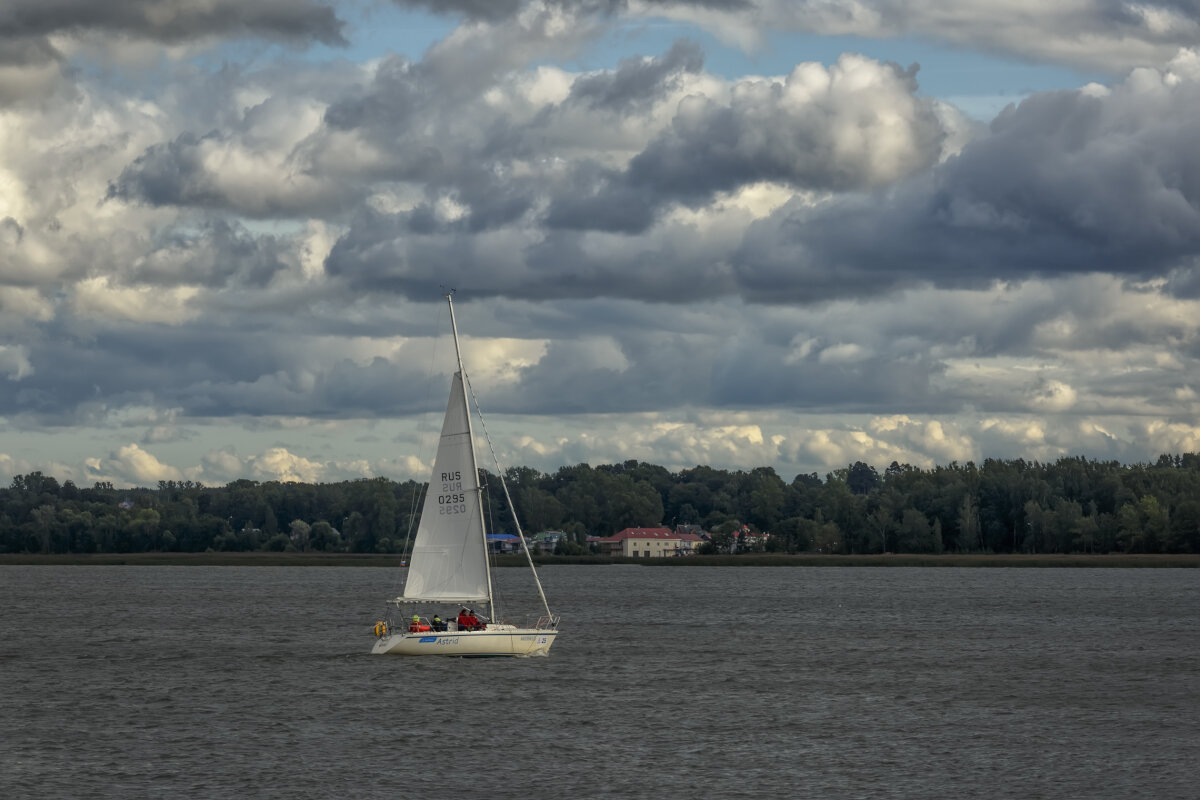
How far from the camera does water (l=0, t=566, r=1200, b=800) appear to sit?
44656 mm

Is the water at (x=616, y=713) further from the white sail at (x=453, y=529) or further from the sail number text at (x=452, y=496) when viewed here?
the sail number text at (x=452, y=496)

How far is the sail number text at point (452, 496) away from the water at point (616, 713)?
8128mm

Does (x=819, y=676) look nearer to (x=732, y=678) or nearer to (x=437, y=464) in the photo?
(x=732, y=678)

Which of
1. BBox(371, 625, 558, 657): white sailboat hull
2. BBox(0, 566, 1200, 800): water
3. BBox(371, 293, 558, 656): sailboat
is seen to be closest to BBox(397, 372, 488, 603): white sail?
Answer: BBox(371, 293, 558, 656): sailboat

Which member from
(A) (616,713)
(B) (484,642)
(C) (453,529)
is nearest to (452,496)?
(C) (453,529)

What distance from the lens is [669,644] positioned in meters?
92.1

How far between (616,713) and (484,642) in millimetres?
13619

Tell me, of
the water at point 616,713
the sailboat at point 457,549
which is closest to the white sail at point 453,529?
the sailboat at point 457,549

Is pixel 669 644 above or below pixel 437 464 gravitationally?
below

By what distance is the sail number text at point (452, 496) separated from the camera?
69.3 meters

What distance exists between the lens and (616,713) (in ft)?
193

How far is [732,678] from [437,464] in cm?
1812

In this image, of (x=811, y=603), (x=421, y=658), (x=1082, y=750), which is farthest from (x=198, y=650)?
(x=811, y=603)

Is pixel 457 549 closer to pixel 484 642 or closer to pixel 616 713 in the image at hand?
pixel 484 642
